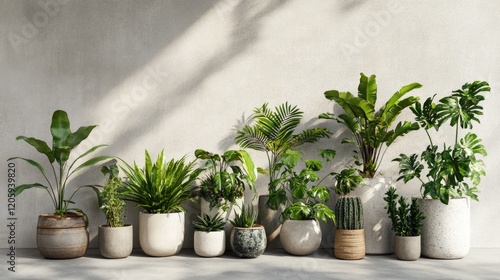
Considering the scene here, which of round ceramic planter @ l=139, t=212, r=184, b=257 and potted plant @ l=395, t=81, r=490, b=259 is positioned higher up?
potted plant @ l=395, t=81, r=490, b=259

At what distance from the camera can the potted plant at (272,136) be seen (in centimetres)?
569

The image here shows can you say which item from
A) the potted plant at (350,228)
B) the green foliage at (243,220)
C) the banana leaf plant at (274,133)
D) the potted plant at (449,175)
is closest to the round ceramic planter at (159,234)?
the green foliage at (243,220)

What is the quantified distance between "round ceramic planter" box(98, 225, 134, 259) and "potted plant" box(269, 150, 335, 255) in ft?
4.22

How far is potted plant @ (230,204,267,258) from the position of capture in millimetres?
5195

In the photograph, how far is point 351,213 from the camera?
522 cm

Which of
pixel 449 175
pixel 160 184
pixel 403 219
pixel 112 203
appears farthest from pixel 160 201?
pixel 449 175

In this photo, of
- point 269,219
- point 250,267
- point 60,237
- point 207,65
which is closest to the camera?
point 250,267

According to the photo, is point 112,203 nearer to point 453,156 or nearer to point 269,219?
point 269,219

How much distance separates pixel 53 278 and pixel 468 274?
123 inches

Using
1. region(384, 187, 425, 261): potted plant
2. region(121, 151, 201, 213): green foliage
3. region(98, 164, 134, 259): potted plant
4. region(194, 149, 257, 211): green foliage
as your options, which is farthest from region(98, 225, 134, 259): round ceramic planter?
region(384, 187, 425, 261): potted plant

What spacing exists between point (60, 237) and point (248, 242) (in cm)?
Answer: 159

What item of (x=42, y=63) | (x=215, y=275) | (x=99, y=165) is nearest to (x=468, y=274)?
(x=215, y=275)

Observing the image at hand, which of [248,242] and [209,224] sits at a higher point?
[209,224]

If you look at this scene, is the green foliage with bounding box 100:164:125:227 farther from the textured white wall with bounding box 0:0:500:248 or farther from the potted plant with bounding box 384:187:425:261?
the potted plant with bounding box 384:187:425:261
